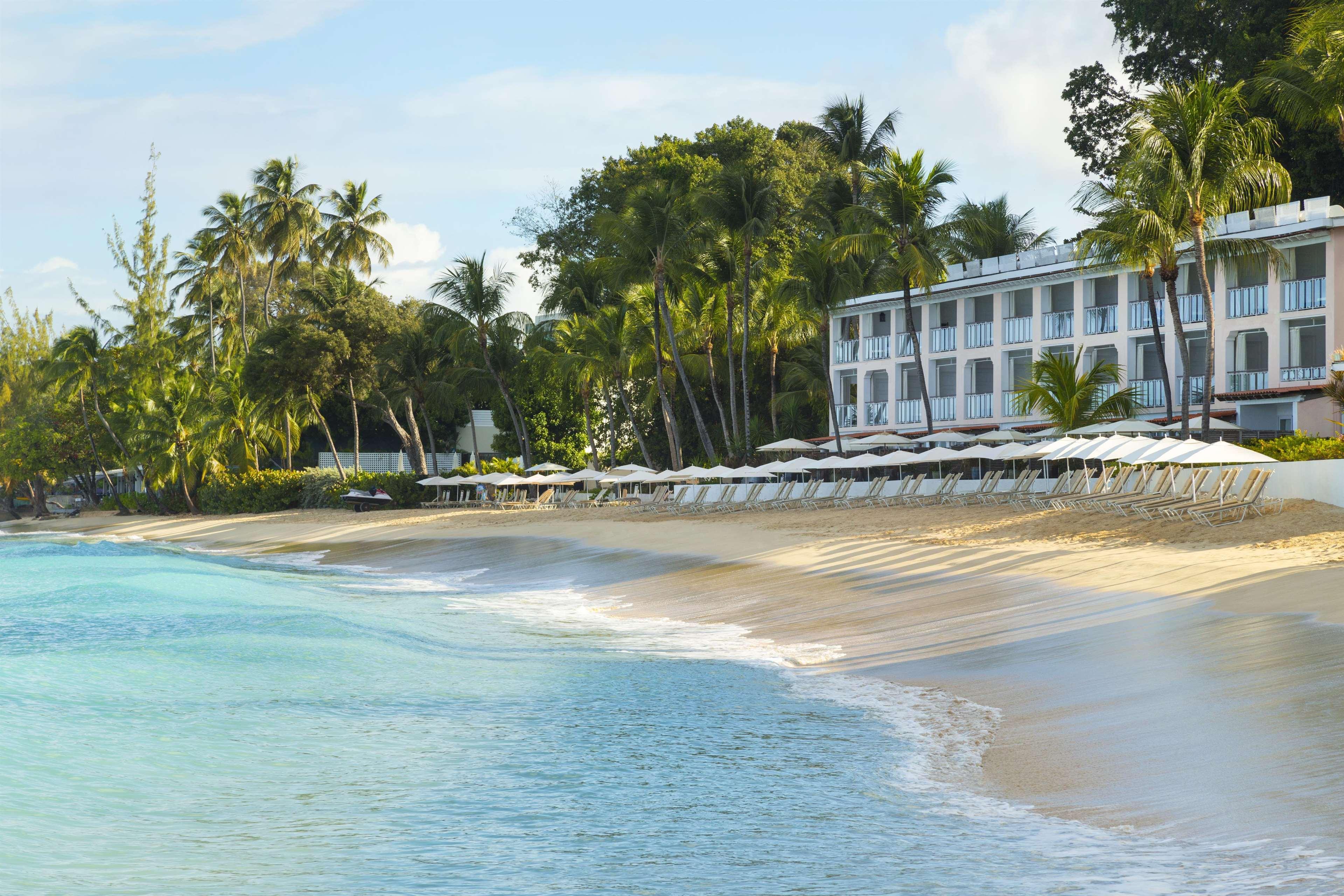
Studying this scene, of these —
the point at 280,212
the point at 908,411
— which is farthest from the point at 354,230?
the point at 908,411

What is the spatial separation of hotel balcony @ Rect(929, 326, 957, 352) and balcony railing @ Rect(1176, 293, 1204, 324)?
25.3 ft

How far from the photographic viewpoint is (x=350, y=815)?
6.64 m

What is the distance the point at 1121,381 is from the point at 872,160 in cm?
1317

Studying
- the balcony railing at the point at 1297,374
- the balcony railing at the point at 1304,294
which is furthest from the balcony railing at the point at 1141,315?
the balcony railing at the point at 1297,374

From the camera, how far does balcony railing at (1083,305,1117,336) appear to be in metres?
33.2

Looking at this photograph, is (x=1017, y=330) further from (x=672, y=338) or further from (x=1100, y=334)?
(x=672, y=338)

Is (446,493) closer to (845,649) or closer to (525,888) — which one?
(845,649)

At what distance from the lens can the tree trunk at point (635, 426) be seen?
4462 centimetres

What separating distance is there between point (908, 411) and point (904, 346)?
2.20 meters

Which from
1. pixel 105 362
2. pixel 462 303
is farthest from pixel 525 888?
pixel 105 362

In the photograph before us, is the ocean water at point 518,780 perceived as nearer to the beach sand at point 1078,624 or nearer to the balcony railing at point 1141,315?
the beach sand at point 1078,624

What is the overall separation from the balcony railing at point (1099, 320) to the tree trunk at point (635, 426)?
564 inches

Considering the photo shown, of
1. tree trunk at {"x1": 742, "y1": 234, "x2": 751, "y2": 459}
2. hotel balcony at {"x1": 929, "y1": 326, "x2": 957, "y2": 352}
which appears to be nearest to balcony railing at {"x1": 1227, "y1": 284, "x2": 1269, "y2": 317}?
hotel balcony at {"x1": 929, "y1": 326, "x2": 957, "y2": 352}

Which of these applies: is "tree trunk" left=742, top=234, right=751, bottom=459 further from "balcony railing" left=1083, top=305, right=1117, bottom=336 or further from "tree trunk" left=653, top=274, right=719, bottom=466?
"balcony railing" left=1083, top=305, right=1117, bottom=336
